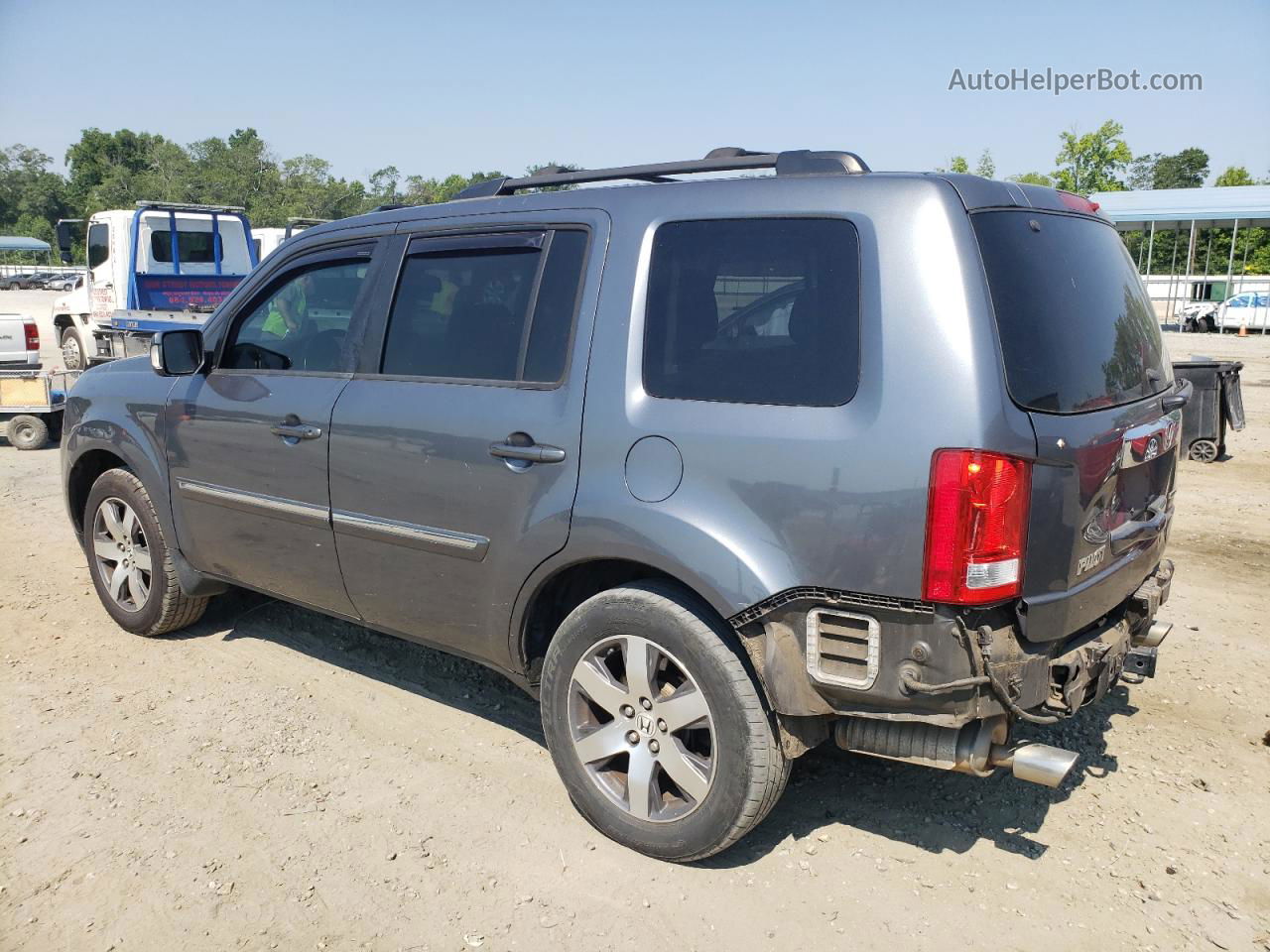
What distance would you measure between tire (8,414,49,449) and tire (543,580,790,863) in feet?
31.4

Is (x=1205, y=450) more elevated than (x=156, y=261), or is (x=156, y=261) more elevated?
(x=156, y=261)

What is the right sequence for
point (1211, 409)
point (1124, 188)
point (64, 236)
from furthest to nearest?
point (1124, 188) < point (64, 236) < point (1211, 409)

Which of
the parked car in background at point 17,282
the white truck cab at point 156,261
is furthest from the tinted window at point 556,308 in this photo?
the parked car in background at point 17,282

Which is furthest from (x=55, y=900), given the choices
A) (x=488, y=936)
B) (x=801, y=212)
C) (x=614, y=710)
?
(x=801, y=212)

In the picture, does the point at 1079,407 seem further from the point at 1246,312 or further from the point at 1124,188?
the point at 1124,188

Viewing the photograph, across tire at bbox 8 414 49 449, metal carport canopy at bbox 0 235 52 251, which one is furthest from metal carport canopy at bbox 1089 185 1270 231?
metal carport canopy at bbox 0 235 52 251

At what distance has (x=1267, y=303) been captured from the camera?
1148 inches

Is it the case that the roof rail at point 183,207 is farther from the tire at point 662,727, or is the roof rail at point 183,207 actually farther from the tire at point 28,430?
the tire at point 662,727

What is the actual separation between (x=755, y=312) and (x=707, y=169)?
69cm

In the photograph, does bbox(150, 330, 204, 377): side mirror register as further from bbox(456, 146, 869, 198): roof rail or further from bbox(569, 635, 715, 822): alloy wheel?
bbox(569, 635, 715, 822): alloy wheel

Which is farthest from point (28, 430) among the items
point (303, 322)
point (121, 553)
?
point (303, 322)

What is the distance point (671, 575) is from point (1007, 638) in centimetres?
94

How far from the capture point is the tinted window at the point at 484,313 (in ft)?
11.1

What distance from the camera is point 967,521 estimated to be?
8.43ft
